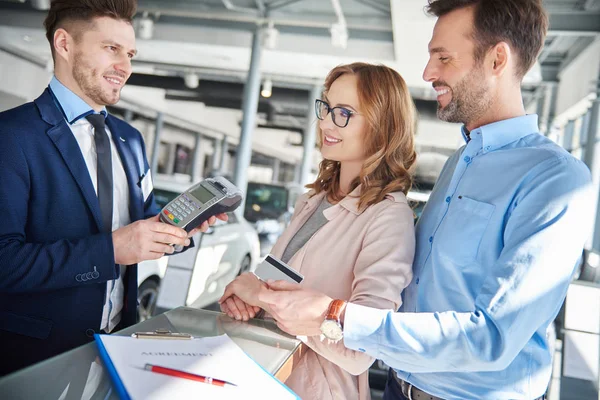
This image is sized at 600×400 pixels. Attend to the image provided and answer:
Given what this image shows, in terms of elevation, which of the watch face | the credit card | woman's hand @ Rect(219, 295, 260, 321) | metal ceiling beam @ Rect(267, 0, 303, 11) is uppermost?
metal ceiling beam @ Rect(267, 0, 303, 11)

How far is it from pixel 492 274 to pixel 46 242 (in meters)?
1.25

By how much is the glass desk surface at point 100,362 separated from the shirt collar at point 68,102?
77 centimetres

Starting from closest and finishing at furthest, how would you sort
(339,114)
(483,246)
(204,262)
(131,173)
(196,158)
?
(483,246), (339,114), (131,173), (204,262), (196,158)

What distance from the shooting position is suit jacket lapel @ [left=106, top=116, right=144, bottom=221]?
1790 millimetres

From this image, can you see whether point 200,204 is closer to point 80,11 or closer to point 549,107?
point 80,11

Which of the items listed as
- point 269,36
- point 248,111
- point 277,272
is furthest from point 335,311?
point 248,111

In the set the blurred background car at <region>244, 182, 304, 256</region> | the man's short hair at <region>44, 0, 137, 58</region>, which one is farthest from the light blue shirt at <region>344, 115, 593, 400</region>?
the blurred background car at <region>244, 182, 304, 256</region>

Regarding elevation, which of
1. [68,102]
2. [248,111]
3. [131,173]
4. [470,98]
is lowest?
[131,173]

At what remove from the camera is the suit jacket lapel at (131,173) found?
179 cm

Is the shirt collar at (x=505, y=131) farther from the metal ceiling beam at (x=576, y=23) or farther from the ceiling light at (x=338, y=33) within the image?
the metal ceiling beam at (x=576, y=23)

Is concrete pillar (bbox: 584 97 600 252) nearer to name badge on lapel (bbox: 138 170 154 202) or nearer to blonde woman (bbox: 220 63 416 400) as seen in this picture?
blonde woman (bbox: 220 63 416 400)

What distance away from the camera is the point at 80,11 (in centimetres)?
167

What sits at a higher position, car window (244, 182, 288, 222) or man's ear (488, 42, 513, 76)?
man's ear (488, 42, 513, 76)

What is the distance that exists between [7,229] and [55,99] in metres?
0.51
